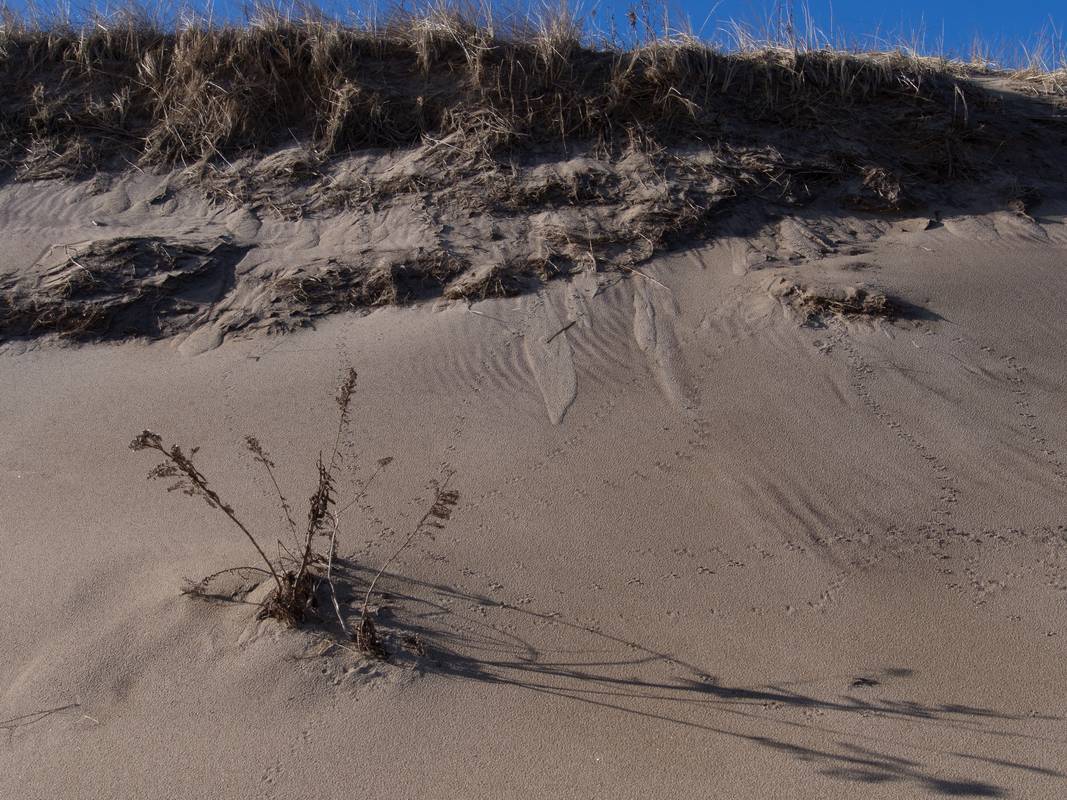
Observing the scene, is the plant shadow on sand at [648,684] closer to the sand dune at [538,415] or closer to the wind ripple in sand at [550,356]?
the sand dune at [538,415]

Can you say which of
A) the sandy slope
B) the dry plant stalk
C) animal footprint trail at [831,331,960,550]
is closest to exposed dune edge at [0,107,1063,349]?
the sandy slope

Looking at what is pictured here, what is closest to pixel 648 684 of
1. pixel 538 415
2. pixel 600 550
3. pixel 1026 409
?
pixel 600 550

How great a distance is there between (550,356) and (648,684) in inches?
82.7

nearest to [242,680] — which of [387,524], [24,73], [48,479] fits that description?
[387,524]

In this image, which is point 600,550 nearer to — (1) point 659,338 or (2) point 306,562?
(2) point 306,562

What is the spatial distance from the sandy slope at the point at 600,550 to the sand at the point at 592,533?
0.01m

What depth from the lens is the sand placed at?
2.63 m

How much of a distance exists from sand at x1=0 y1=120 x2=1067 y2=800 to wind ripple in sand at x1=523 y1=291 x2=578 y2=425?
0.02 m

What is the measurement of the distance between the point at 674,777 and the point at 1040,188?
16.7ft

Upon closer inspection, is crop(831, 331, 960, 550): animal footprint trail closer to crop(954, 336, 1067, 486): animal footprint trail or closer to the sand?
the sand

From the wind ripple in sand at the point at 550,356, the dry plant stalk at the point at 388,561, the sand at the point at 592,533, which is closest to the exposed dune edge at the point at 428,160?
the sand at the point at 592,533

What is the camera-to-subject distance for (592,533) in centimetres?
350

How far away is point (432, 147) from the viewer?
5.92m

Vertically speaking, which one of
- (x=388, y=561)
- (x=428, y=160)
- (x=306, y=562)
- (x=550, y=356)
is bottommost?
(x=388, y=561)
